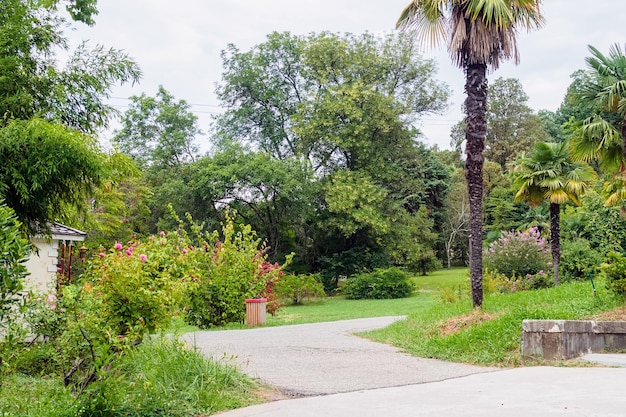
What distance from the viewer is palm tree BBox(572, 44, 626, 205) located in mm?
12781

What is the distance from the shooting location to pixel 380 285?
30.5 meters

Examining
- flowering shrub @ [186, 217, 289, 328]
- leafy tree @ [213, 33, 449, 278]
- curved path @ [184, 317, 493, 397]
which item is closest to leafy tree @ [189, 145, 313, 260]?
leafy tree @ [213, 33, 449, 278]

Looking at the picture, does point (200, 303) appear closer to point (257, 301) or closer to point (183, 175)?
point (257, 301)

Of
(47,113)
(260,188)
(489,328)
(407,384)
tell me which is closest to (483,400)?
(407,384)

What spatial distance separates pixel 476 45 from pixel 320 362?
273 inches

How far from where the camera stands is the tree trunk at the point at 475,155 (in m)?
11.8

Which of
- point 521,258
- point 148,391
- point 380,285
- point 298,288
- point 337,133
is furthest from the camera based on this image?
point 337,133

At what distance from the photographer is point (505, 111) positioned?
50094 mm

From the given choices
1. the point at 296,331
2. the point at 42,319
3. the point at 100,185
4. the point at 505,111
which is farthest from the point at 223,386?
the point at 505,111

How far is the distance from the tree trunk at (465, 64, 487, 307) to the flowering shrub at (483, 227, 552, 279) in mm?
11088

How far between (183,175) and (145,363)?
26461 mm

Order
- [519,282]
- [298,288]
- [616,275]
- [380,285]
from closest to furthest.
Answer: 1. [616,275]
2. [519,282]
3. [298,288]
4. [380,285]

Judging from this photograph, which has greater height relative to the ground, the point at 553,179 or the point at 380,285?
the point at 553,179

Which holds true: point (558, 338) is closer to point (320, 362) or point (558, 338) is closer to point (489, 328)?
point (489, 328)
